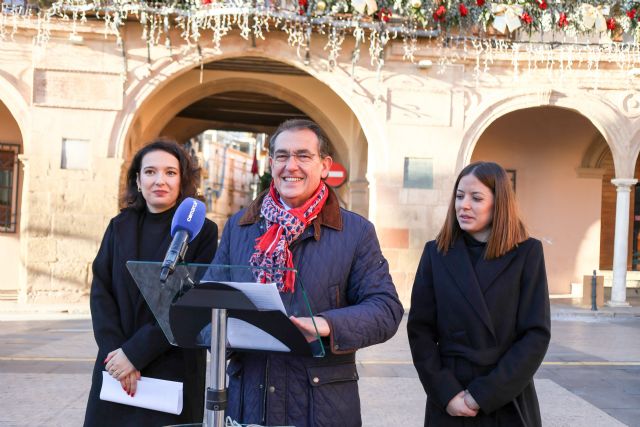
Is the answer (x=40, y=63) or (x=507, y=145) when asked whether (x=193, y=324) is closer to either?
(x=40, y=63)

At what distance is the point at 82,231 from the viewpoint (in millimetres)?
11688

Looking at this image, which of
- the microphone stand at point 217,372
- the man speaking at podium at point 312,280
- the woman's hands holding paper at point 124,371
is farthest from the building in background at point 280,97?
the microphone stand at point 217,372

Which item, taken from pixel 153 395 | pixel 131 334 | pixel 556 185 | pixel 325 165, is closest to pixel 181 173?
pixel 131 334

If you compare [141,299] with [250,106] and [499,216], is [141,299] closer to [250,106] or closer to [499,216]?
[499,216]

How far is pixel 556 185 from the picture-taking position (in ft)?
52.0

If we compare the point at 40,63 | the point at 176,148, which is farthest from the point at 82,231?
the point at 176,148

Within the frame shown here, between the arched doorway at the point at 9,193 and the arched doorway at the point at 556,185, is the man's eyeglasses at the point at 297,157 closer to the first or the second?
the arched doorway at the point at 9,193

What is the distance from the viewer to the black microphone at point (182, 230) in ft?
6.38

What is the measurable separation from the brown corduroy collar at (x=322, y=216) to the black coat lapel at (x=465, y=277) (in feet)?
2.28

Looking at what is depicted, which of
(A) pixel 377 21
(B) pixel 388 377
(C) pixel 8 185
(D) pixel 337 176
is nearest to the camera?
(B) pixel 388 377

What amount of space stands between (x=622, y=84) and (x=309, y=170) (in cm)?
1187

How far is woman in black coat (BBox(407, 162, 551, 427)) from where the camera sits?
9.56 ft

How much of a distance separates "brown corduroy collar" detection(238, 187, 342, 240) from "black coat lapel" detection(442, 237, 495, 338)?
69 cm

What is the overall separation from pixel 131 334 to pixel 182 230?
43.4 inches
